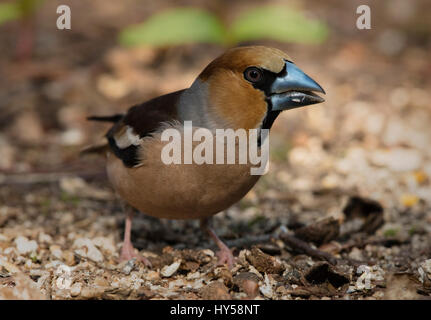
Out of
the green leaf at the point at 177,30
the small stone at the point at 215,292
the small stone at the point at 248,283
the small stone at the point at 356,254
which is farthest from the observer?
the green leaf at the point at 177,30

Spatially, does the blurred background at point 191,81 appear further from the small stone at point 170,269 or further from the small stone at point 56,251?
the small stone at point 170,269

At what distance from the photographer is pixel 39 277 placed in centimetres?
380

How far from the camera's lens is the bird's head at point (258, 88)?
3.62 m

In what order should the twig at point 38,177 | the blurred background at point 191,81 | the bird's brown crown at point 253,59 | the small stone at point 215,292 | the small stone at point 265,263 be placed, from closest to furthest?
the small stone at point 215,292 < the bird's brown crown at point 253,59 < the small stone at point 265,263 < the blurred background at point 191,81 < the twig at point 38,177

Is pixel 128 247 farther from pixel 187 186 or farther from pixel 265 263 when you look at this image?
pixel 265 263

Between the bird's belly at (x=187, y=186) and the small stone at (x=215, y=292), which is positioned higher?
the bird's belly at (x=187, y=186)

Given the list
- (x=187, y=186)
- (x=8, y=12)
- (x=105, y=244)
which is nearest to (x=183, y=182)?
(x=187, y=186)

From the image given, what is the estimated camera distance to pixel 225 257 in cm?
407

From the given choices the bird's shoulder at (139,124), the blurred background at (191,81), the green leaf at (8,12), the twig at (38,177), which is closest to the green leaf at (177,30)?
the blurred background at (191,81)

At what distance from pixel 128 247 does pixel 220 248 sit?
62 centimetres

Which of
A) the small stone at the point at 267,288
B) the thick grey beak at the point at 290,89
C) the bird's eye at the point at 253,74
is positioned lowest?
the small stone at the point at 267,288

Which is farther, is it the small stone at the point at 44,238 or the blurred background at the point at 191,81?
the blurred background at the point at 191,81

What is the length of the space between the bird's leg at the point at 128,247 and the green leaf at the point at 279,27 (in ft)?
9.47

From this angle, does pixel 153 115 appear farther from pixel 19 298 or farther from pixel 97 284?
pixel 19 298
